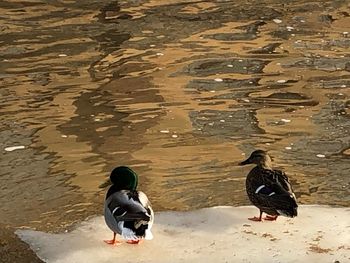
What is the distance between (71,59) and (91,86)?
152 cm

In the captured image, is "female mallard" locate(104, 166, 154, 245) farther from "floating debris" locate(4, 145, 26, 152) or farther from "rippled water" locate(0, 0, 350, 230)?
"floating debris" locate(4, 145, 26, 152)

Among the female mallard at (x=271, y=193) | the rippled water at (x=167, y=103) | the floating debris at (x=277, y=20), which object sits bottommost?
the floating debris at (x=277, y=20)

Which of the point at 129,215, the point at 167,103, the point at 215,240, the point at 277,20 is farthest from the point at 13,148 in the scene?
the point at 277,20

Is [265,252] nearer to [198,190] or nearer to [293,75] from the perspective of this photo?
[198,190]

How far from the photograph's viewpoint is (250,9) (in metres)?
→ 16.4

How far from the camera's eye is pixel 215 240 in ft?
20.5

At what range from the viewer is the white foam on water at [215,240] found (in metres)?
5.96

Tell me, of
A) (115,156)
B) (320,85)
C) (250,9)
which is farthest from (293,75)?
(250,9)

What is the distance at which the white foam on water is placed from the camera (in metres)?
5.96

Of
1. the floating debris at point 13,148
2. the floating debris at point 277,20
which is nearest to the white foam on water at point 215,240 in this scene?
the floating debris at point 13,148

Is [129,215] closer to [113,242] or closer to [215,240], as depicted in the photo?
[113,242]

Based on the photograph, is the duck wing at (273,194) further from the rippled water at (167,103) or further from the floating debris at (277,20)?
the floating debris at (277,20)

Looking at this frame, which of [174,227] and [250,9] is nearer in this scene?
[174,227]

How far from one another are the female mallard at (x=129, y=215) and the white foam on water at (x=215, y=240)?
0.13 metres
